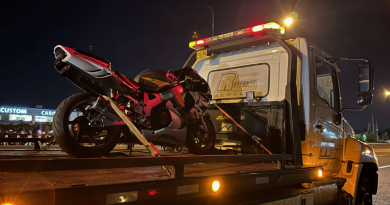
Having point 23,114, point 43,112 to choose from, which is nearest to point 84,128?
point 43,112

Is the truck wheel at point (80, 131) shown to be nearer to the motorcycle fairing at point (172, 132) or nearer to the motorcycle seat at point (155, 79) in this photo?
the motorcycle fairing at point (172, 132)

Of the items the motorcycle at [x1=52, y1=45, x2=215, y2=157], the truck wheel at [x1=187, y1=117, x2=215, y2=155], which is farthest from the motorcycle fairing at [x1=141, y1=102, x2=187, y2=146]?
the truck wheel at [x1=187, y1=117, x2=215, y2=155]

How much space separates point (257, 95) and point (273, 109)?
1.93 feet

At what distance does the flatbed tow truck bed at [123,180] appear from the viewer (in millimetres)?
1590

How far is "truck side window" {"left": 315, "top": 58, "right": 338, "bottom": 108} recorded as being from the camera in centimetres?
491

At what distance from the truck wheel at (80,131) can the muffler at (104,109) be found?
88 mm

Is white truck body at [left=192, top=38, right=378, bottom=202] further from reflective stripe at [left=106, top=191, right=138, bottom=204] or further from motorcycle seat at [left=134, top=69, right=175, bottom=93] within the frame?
reflective stripe at [left=106, top=191, right=138, bottom=204]

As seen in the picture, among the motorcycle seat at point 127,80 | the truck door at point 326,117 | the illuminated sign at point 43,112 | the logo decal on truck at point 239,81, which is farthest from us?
the illuminated sign at point 43,112

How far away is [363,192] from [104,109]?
13.5 feet

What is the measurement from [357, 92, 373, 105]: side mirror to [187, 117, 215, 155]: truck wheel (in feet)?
7.42

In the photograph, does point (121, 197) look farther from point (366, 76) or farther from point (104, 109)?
point (366, 76)

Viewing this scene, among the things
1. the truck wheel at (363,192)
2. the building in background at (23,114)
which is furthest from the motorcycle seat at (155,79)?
the building in background at (23,114)

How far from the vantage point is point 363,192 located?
4.94m

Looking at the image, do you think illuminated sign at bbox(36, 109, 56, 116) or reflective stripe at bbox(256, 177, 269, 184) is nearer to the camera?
reflective stripe at bbox(256, 177, 269, 184)
